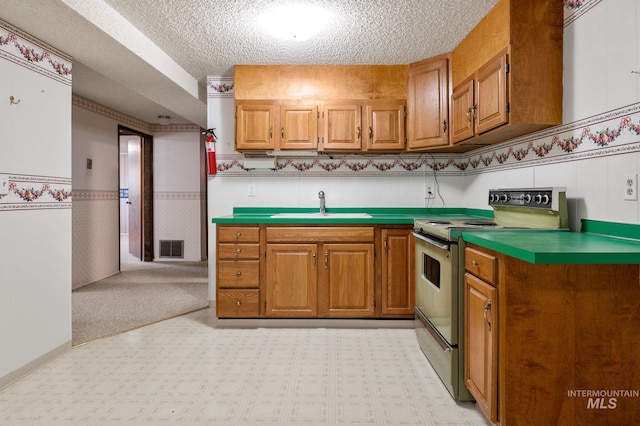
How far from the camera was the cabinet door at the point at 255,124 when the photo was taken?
11.0 ft

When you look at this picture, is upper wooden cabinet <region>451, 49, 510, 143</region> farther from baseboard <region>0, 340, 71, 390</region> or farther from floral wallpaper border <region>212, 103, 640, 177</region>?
baseboard <region>0, 340, 71, 390</region>

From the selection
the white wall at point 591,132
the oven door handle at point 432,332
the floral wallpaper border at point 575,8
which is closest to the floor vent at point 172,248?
the oven door handle at point 432,332

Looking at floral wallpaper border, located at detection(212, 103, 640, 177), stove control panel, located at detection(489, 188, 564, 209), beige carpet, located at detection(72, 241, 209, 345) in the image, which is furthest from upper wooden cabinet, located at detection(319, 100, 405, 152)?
beige carpet, located at detection(72, 241, 209, 345)

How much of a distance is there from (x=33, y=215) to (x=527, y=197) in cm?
298

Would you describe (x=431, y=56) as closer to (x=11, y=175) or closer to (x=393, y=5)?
(x=393, y=5)

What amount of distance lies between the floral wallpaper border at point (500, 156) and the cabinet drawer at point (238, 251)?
837 mm

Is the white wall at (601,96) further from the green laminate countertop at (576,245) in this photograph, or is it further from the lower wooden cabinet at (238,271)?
the lower wooden cabinet at (238,271)

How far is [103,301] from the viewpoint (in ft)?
12.9

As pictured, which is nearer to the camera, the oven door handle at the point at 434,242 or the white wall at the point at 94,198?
the oven door handle at the point at 434,242

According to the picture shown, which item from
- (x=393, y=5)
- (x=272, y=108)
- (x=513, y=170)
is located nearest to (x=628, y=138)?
(x=513, y=170)

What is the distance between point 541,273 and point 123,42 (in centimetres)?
276

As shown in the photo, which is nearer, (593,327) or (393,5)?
(593,327)

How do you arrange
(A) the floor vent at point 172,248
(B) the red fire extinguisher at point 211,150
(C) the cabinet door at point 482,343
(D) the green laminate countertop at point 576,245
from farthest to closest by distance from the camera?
(A) the floor vent at point 172,248
(B) the red fire extinguisher at point 211,150
(C) the cabinet door at point 482,343
(D) the green laminate countertop at point 576,245

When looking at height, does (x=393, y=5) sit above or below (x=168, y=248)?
above
